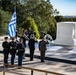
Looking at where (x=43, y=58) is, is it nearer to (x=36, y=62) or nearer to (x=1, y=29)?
(x=36, y=62)

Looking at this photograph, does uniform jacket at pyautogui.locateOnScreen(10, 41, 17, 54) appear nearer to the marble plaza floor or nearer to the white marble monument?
the marble plaza floor

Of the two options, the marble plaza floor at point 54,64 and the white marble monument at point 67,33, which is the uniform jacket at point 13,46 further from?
the white marble monument at point 67,33

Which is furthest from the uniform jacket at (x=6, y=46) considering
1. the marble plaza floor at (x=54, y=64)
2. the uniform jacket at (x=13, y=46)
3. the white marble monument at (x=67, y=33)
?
the white marble monument at (x=67, y=33)

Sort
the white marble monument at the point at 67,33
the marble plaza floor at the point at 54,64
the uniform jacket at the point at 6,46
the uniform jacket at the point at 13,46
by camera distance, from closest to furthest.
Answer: the marble plaza floor at the point at 54,64 → the uniform jacket at the point at 13,46 → the uniform jacket at the point at 6,46 → the white marble monument at the point at 67,33

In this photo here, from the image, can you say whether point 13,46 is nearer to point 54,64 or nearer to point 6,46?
point 6,46

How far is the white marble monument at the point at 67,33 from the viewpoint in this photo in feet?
66.1

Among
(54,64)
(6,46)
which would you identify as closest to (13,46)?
(6,46)

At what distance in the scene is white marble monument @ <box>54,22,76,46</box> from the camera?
20.1m

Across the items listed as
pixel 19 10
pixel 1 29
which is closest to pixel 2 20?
pixel 1 29

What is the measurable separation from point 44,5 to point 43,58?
24009 millimetres

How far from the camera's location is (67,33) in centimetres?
2033

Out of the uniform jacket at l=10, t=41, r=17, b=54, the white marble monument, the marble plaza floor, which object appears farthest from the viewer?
the white marble monument

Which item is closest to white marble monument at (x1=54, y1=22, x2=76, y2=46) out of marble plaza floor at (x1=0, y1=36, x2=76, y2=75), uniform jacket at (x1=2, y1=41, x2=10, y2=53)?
marble plaza floor at (x1=0, y1=36, x2=76, y2=75)

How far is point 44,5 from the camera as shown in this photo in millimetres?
37438
